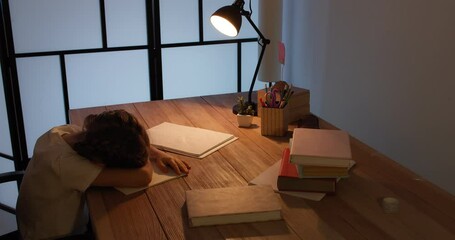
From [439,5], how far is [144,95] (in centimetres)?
176

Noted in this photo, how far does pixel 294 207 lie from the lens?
1.38 m

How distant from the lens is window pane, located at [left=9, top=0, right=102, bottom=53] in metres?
2.69

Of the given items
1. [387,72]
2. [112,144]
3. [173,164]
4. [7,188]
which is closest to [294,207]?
[173,164]

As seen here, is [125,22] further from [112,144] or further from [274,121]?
[112,144]

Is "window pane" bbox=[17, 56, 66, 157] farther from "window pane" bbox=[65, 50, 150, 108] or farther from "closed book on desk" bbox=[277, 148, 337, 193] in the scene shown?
"closed book on desk" bbox=[277, 148, 337, 193]

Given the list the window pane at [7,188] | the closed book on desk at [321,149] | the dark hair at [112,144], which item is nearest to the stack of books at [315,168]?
the closed book on desk at [321,149]

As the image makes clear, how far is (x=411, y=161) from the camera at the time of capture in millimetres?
2418

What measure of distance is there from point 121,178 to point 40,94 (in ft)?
5.19

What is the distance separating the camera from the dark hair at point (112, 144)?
58.5 inches

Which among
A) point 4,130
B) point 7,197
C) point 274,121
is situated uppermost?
point 274,121

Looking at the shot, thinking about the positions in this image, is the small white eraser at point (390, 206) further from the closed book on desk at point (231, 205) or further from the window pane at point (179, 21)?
the window pane at point (179, 21)

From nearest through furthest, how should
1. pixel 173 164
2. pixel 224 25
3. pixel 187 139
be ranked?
pixel 173 164 < pixel 187 139 < pixel 224 25

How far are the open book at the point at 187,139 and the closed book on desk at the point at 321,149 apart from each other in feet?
1.17

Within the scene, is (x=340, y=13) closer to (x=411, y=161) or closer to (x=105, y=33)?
(x=411, y=161)
